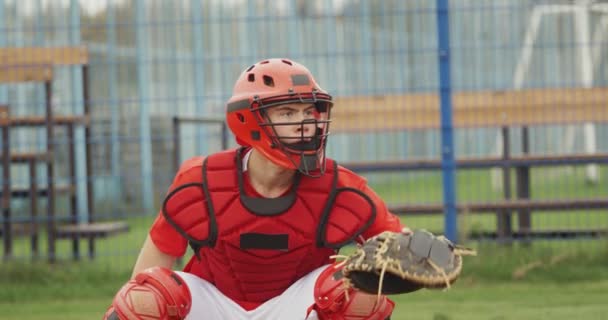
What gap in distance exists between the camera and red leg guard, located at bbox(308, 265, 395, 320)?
13.6 ft

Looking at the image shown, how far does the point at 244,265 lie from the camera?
4.54 m

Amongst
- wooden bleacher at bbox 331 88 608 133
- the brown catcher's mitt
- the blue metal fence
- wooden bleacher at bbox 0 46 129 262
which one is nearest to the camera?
the brown catcher's mitt

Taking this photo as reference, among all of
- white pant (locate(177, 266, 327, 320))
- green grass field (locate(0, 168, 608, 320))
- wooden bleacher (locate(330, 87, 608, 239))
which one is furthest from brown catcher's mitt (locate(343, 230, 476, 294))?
wooden bleacher (locate(330, 87, 608, 239))

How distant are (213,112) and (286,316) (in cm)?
580

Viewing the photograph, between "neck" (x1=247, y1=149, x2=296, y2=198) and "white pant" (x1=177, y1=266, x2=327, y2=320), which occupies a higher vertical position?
"neck" (x1=247, y1=149, x2=296, y2=198)

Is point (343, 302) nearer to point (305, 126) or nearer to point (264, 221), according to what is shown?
point (264, 221)

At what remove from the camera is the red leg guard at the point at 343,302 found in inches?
163

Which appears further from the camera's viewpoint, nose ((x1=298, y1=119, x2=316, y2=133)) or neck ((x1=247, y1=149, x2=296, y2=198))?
neck ((x1=247, y1=149, x2=296, y2=198))

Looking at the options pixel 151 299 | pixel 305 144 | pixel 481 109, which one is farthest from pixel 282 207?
pixel 481 109

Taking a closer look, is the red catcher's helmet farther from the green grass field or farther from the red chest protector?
the green grass field

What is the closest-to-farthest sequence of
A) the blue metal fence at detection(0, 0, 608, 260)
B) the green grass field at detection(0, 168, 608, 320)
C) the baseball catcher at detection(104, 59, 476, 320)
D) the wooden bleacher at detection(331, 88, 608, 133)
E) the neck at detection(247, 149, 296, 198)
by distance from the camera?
the baseball catcher at detection(104, 59, 476, 320) < the neck at detection(247, 149, 296, 198) < the green grass field at detection(0, 168, 608, 320) < the wooden bleacher at detection(331, 88, 608, 133) < the blue metal fence at detection(0, 0, 608, 260)

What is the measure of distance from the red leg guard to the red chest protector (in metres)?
0.26

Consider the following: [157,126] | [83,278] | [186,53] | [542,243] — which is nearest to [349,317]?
[83,278]

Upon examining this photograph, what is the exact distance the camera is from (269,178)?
15.0 feet
